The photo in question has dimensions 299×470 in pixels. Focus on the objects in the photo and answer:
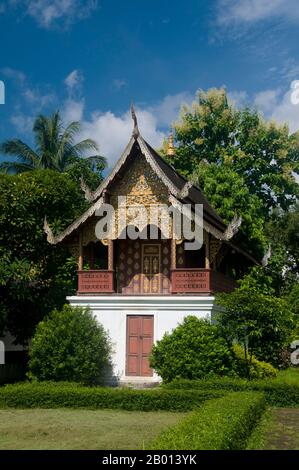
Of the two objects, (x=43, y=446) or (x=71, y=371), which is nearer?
(x=43, y=446)

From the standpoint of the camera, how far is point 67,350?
58.5 feet

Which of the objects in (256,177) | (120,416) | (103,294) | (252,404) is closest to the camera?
(252,404)

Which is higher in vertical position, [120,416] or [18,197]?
[18,197]

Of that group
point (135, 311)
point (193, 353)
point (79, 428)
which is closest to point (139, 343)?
point (135, 311)

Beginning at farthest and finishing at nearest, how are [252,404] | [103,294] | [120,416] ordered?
[103,294] → [120,416] → [252,404]

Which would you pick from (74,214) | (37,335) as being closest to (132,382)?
(37,335)

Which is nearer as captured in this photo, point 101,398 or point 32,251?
point 101,398

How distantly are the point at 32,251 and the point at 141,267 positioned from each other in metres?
3.80

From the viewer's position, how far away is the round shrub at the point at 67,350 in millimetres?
17734

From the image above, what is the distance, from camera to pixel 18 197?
20203mm

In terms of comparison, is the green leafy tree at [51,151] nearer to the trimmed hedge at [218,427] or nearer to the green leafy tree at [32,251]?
the green leafy tree at [32,251]

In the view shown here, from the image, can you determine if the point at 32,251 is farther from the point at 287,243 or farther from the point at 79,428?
the point at 287,243
